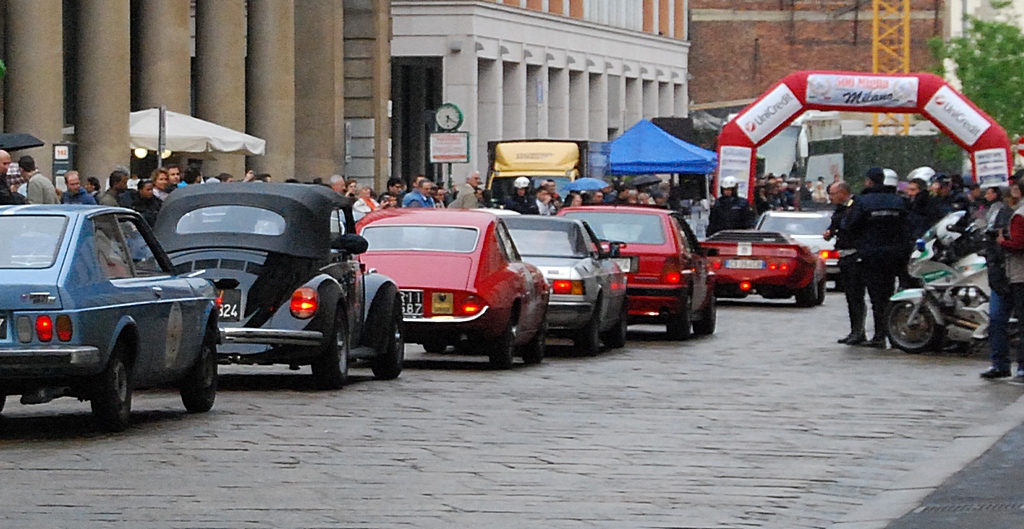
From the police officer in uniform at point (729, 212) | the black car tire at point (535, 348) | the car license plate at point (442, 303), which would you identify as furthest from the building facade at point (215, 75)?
the car license plate at point (442, 303)

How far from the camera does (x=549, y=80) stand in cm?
7538

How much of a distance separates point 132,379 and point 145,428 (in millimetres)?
473

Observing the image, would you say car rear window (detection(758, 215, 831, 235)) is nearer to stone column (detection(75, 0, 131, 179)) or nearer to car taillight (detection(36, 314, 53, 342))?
stone column (detection(75, 0, 131, 179))

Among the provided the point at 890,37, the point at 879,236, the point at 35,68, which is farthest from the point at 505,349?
the point at 890,37

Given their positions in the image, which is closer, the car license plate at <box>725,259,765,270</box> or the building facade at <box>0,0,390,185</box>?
the car license plate at <box>725,259,765,270</box>

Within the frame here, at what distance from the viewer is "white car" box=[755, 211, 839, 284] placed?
124 ft

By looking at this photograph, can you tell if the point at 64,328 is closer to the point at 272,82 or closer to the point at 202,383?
the point at 202,383

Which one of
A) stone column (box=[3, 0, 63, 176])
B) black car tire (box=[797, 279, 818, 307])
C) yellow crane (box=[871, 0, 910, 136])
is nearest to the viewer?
black car tire (box=[797, 279, 818, 307])

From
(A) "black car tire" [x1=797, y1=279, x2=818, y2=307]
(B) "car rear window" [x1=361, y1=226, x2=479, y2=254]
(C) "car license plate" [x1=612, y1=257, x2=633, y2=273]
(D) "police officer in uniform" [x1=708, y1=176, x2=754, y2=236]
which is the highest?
(B) "car rear window" [x1=361, y1=226, x2=479, y2=254]

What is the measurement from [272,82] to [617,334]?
80.7ft

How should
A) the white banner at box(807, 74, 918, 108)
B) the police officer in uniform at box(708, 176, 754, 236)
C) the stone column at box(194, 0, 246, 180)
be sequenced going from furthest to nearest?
the stone column at box(194, 0, 246, 180)
the white banner at box(807, 74, 918, 108)
the police officer in uniform at box(708, 176, 754, 236)

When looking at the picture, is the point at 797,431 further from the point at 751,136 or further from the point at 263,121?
the point at 263,121

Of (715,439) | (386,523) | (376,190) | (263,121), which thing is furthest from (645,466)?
(376,190)

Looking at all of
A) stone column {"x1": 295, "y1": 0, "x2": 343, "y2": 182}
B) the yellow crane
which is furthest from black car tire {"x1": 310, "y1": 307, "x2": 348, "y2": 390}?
A: the yellow crane
